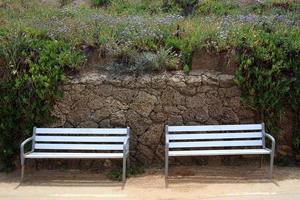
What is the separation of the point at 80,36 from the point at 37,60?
34.8 inches

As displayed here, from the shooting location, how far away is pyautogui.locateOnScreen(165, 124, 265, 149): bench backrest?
21.5ft

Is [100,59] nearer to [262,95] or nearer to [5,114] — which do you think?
[5,114]

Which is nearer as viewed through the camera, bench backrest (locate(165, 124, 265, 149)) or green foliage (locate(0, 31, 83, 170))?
bench backrest (locate(165, 124, 265, 149))

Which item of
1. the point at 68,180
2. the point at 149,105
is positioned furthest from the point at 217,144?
the point at 68,180

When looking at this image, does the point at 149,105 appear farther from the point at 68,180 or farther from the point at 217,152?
the point at 68,180

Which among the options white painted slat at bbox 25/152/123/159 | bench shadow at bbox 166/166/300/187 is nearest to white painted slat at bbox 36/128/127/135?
white painted slat at bbox 25/152/123/159

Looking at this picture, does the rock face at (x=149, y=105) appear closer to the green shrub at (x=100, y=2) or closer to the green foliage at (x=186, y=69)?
the green foliage at (x=186, y=69)

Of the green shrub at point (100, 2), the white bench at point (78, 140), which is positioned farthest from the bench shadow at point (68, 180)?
the green shrub at point (100, 2)

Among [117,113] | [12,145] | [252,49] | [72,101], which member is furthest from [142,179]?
[252,49]

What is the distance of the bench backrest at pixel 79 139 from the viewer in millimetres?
6570

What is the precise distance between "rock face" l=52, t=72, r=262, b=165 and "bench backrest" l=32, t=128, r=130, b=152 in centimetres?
30

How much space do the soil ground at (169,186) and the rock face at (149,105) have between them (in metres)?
0.63

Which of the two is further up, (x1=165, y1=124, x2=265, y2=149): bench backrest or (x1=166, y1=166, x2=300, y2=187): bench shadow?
(x1=165, y1=124, x2=265, y2=149): bench backrest

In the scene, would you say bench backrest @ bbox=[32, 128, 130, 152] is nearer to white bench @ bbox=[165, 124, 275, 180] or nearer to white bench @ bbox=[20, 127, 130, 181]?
white bench @ bbox=[20, 127, 130, 181]
